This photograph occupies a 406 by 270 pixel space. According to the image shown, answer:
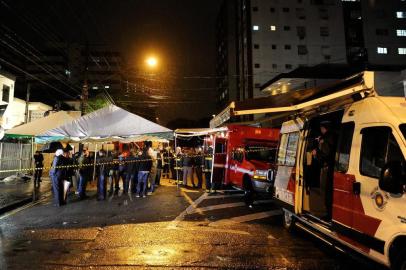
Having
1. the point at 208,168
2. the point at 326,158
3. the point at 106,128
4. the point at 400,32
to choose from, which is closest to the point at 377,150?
the point at 326,158

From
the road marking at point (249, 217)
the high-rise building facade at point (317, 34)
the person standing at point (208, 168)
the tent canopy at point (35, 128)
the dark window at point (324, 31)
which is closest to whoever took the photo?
the road marking at point (249, 217)

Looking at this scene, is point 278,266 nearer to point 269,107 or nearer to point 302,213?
point 302,213

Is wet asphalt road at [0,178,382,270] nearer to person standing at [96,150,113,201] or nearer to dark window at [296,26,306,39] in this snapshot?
person standing at [96,150,113,201]

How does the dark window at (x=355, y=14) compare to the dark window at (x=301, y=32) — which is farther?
the dark window at (x=355, y=14)

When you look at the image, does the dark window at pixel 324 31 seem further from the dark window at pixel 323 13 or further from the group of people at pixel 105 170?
the group of people at pixel 105 170

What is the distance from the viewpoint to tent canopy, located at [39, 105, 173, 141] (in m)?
13.4

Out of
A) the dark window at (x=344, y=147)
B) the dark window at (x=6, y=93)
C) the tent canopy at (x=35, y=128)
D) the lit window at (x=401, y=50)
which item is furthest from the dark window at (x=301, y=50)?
the dark window at (x=344, y=147)

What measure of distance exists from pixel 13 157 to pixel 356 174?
21.6m

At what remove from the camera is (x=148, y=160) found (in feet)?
44.0

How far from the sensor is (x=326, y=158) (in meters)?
6.98

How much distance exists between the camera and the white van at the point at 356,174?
4230 millimetres

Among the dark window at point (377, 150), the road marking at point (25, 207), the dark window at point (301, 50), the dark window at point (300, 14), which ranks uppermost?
the dark window at point (300, 14)

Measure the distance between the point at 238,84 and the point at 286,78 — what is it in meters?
26.2

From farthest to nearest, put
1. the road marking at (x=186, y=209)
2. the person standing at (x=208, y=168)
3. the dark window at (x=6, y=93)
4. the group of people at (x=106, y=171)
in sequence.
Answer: the dark window at (x=6, y=93) < the person standing at (x=208, y=168) < the group of people at (x=106, y=171) < the road marking at (x=186, y=209)
